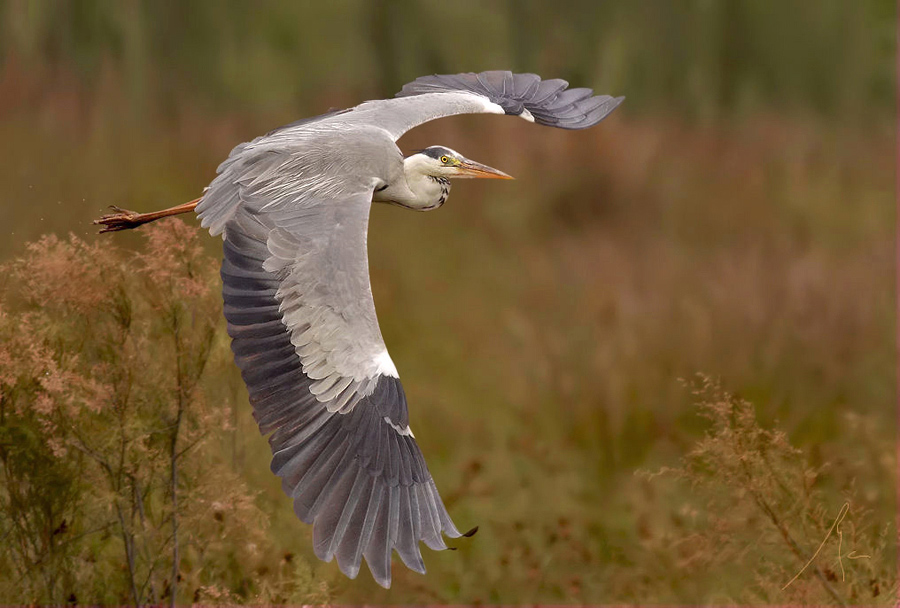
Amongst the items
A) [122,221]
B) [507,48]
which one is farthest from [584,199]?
[122,221]

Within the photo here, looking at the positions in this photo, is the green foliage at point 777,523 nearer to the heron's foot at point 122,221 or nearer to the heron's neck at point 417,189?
the heron's neck at point 417,189

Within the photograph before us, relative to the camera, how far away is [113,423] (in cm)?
453

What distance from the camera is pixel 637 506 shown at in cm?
738

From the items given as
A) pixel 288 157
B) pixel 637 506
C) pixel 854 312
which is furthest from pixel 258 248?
pixel 854 312

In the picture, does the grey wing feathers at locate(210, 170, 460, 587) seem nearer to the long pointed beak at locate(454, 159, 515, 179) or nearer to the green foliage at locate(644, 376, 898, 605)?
the green foliage at locate(644, 376, 898, 605)

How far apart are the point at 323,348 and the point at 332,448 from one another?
0.36m

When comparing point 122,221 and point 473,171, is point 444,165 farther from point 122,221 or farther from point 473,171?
point 122,221

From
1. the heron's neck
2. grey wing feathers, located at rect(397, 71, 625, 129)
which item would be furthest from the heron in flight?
grey wing feathers, located at rect(397, 71, 625, 129)

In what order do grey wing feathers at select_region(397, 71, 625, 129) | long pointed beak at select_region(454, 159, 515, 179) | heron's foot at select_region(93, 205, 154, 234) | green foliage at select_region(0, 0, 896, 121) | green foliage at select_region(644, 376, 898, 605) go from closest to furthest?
green foliage at select_region(644, 376, 898, 605), heron's foot at select_region(93, 205, 154, 234), long pointed beak at select_region(454, 159, 515, 179), grey wing feathers at select_region(397, 71, 625, 129), green foliage at select_region(0, 0, 896, 121)

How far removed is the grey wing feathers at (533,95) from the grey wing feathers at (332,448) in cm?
209

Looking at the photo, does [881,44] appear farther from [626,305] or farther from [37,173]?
[37,173]

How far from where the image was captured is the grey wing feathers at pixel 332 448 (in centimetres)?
400

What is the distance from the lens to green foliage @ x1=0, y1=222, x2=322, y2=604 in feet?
14.2

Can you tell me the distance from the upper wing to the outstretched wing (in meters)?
1.08
